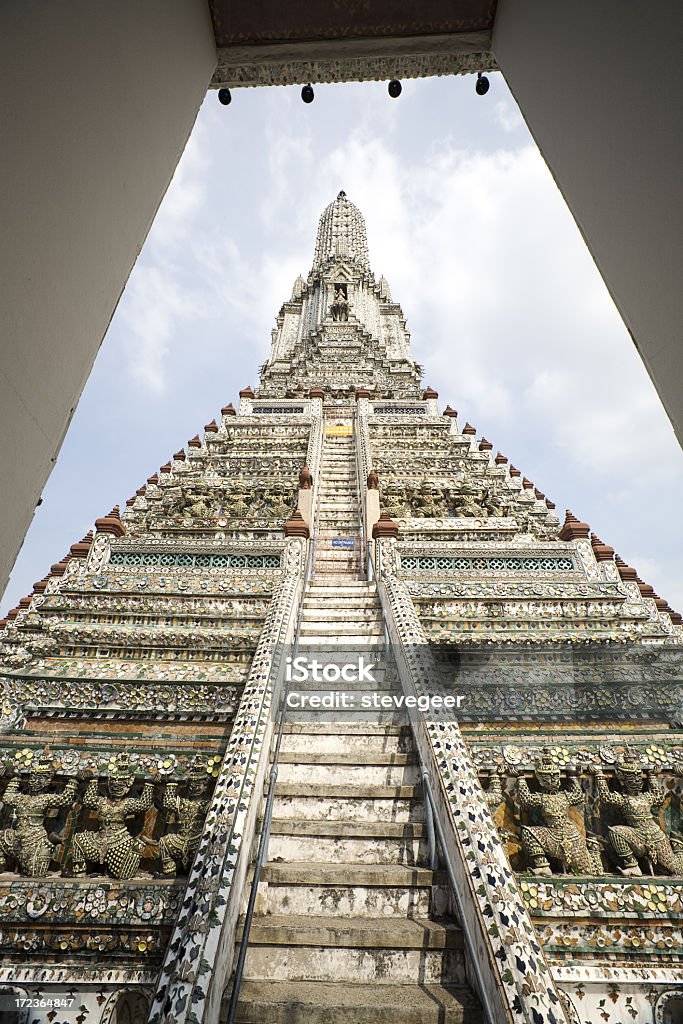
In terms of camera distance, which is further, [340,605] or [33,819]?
[340,605]

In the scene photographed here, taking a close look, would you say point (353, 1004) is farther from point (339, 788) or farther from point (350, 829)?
point (339, 788)

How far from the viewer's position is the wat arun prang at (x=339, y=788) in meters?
2.50

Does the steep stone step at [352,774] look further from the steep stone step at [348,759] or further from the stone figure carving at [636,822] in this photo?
the stone figure carving at [636,822]

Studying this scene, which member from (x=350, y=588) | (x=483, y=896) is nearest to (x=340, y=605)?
(x=350, y=588)

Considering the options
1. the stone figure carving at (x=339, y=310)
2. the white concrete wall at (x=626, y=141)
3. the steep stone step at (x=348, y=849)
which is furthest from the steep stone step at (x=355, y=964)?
the stone figure carving at (x=339, y=310)

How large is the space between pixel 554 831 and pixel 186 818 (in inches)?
95.1

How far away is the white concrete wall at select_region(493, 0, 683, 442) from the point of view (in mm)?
1646

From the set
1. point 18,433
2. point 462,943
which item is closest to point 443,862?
point 462,943

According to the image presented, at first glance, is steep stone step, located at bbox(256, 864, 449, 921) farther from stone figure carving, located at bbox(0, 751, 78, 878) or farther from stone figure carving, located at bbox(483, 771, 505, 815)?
stone figure carving, located at bbox(0, 751, 78, 878)

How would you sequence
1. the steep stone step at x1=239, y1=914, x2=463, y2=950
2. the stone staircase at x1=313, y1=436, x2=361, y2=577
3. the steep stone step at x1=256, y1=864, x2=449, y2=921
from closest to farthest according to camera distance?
1. the steep stone step at x1=239, y1=914, x2=463, y2=950
2. the steep stone step at x1=256, y1=864, x2=449, y2=921
3. the stone staircase at x1=313, y1=436, x2=361, y2=577

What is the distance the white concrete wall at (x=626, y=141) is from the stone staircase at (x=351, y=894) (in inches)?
110

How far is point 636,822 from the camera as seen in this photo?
131 inches

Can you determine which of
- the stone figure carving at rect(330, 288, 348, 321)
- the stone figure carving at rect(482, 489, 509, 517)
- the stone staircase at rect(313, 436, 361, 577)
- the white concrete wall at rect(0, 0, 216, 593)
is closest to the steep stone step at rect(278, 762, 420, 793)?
the white concrete wall at rect(0, 0, 216, 593)

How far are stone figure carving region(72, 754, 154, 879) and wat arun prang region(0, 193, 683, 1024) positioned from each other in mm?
15
